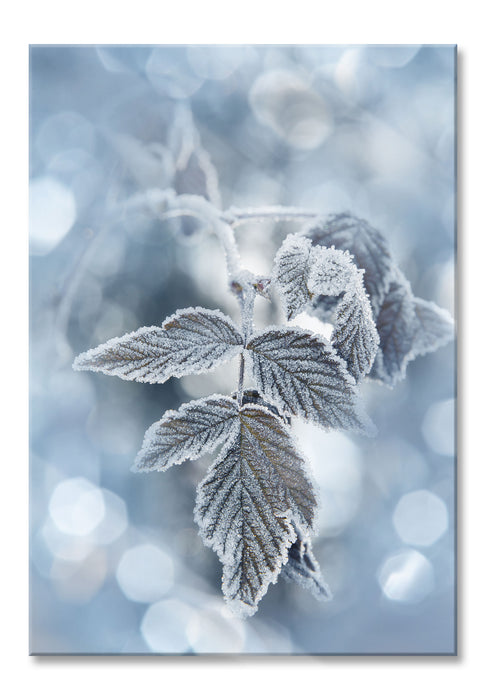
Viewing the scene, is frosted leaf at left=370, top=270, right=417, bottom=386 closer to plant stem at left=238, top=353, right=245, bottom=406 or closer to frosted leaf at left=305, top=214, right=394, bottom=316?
frosted leaf at left=305, top=214, right=394, bottom=316

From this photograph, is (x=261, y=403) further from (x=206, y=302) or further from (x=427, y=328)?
(x=206, y=302)

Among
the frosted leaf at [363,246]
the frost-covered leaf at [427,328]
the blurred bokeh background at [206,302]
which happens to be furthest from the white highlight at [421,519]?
the frosted leaf at [363,246]

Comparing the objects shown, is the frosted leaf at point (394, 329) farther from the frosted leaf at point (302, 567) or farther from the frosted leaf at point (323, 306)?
the frosted leaf at point (302, 567)

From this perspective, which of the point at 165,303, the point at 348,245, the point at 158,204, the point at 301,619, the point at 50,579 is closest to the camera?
the point at 348,245

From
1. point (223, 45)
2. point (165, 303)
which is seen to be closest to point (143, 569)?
point (165, 303)

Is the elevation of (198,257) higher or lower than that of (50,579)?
higher
